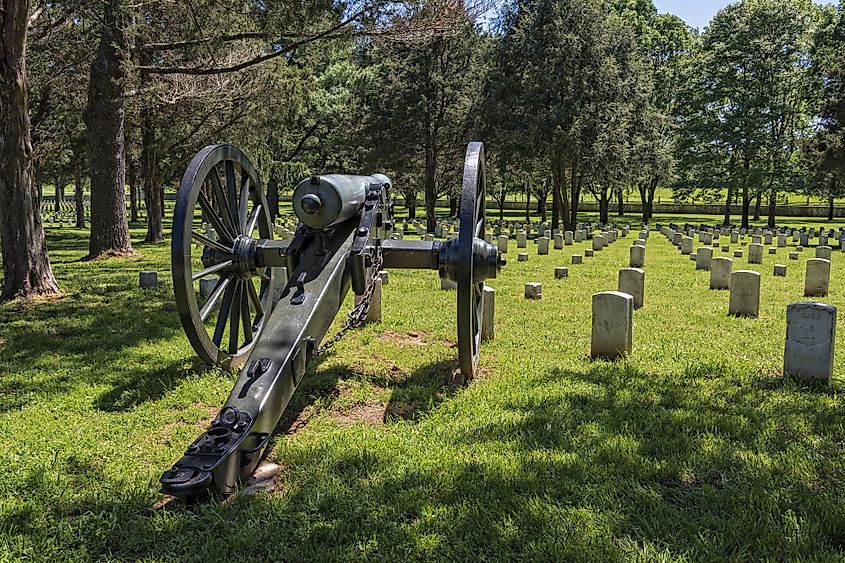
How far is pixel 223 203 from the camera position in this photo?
495 cm

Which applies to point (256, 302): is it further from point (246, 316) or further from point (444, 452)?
point (444, 452)

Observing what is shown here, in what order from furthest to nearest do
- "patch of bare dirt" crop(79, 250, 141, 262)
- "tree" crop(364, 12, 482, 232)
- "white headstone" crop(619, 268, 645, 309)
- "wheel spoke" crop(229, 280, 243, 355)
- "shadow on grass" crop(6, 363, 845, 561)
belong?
"tree" crop(364, 12, 482, 232) < "patch of bare dirt" crop(79, 250, 141, 262) < "white headstone" crop(619, 268, 645, 309) < "wheel spoke" crop(229, 280, 243, 355) < "shadow on grass" crop(6, 363, 845, 561)

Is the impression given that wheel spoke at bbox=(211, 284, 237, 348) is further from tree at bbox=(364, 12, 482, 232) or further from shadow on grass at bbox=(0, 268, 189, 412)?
tree at bbox=(364, 12, 482, 232)

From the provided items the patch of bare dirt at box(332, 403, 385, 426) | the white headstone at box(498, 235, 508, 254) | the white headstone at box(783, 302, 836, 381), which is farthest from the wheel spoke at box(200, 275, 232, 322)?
the white headstone at box(498, 235, 508, 254)

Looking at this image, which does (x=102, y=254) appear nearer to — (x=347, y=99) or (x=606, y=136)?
(x=606, y=136)

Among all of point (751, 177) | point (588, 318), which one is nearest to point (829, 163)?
point (751, 177)

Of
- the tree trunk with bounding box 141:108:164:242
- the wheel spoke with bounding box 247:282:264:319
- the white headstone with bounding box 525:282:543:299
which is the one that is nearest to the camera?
the wheel spoke with bounding box 247:282:264:319

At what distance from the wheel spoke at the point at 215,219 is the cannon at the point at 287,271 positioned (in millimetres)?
11

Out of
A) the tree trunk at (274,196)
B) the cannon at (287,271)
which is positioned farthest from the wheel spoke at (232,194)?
the tree trunk at (274,196)

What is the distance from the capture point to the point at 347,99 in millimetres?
34375

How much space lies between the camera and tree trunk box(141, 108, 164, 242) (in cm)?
1910

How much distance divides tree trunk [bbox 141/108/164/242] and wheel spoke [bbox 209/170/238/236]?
15.1 meters

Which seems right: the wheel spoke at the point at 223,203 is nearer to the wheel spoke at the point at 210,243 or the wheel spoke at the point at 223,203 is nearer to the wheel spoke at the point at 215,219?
Answer: the wheel spoke at the point at 215,219

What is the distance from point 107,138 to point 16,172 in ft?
16.7
